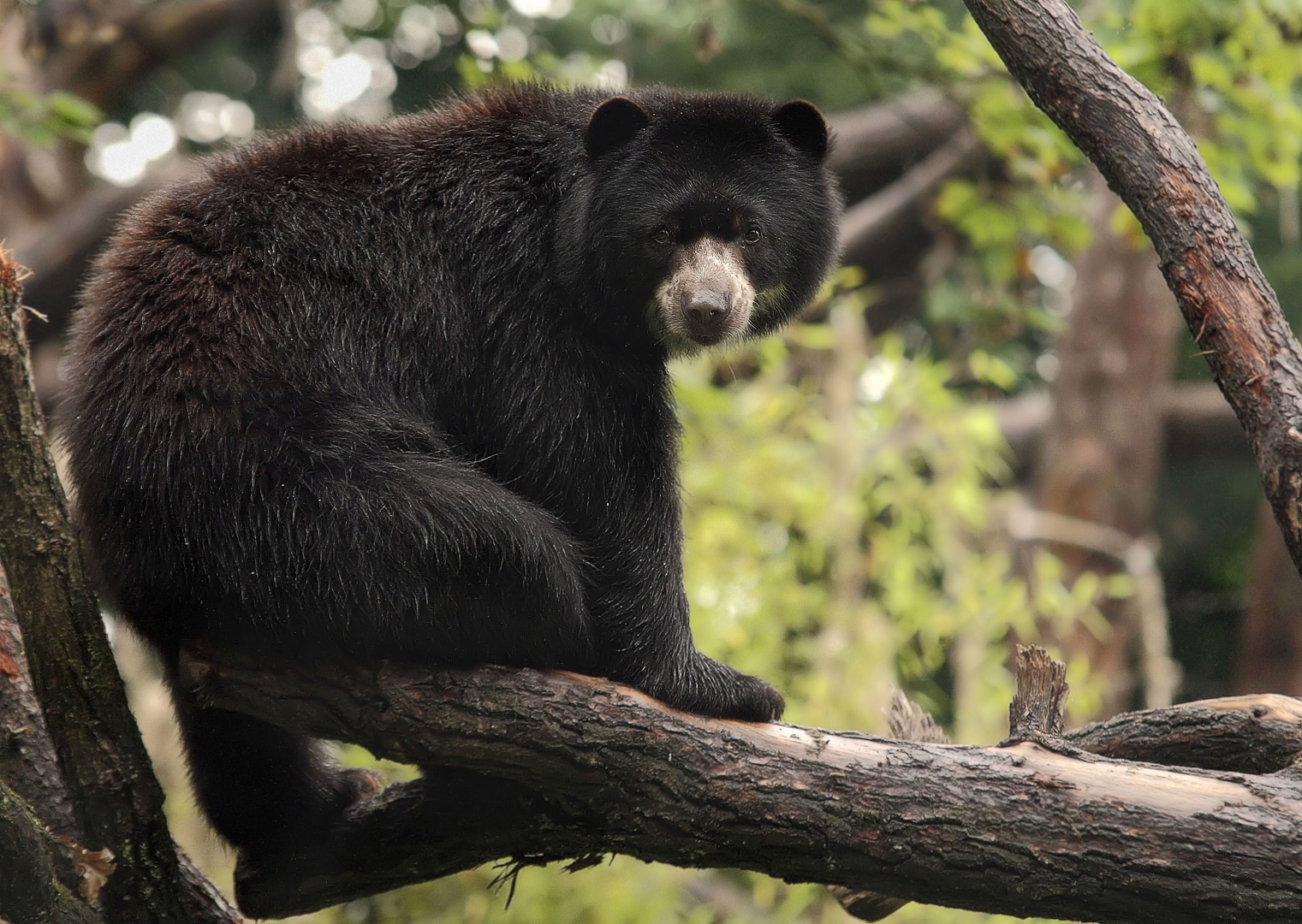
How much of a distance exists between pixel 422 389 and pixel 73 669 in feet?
3.72

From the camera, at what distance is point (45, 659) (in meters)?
3.06

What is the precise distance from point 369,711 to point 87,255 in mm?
5841

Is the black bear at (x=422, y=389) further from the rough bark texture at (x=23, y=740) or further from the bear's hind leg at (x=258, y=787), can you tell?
the rough bark texture at (x=23, y=740)

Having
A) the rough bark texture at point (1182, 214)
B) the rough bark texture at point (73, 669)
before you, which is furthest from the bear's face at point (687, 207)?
the rough bark texture at point (73, 669)

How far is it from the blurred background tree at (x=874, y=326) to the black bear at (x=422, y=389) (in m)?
0.86

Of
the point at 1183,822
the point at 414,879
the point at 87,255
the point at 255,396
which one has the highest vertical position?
the point at 87,255

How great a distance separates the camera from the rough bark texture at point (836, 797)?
296 centimetres

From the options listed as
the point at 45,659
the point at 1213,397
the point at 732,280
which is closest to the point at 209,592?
the point at 45,659

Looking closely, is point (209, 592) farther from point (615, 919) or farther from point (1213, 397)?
point (1213, 397)

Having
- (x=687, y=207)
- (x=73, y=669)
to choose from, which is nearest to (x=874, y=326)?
(x=687, y=207)

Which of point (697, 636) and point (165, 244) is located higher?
point (165, 244)

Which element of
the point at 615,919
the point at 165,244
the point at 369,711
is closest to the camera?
the point at 369,711

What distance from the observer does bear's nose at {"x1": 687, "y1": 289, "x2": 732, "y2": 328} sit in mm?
3635

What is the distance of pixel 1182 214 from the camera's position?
3426mm
